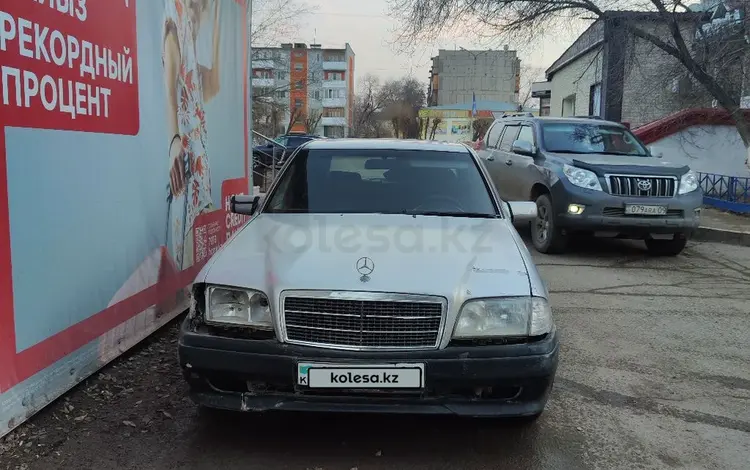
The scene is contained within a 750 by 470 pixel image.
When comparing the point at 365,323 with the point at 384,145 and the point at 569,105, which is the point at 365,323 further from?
the point at 569,105

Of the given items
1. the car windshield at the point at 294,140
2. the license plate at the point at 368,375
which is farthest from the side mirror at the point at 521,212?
the car windshield at the point at 294,140

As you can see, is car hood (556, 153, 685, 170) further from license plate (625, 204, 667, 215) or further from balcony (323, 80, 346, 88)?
balcony (323, 80, 346, 88)

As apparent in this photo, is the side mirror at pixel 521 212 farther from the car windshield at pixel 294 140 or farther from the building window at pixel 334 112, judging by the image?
the building window at pixel 334 112

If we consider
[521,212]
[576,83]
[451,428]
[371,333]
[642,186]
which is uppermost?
[576,83]

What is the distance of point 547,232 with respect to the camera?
8.48 m

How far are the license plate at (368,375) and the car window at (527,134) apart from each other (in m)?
6.95

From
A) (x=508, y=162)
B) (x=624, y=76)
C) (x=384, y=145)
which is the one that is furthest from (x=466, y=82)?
(x=384, y=145)

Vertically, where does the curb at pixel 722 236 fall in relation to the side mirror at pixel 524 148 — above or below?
below

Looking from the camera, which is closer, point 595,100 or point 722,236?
point 722,236

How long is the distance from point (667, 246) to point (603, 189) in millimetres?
1463

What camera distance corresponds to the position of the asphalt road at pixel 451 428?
3109mm

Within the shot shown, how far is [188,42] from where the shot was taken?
520 cm

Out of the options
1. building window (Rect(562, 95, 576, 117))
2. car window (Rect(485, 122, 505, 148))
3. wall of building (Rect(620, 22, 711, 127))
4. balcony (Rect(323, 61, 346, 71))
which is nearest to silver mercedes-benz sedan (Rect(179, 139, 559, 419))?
car window (Rect(485, 122, 505, 148))

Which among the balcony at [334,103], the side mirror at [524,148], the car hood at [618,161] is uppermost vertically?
the balcony at [334,103]
